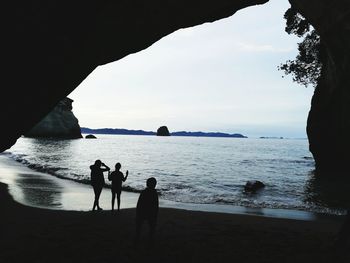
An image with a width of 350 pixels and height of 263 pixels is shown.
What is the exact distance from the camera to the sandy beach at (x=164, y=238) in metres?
7.81

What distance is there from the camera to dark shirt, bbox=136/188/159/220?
316 inches

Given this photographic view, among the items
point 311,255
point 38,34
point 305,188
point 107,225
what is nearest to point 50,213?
point 107,225

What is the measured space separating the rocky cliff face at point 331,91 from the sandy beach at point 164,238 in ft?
40.4

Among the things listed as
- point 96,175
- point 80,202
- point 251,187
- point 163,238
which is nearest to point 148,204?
point 163,238

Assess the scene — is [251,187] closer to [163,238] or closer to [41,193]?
[41,193]

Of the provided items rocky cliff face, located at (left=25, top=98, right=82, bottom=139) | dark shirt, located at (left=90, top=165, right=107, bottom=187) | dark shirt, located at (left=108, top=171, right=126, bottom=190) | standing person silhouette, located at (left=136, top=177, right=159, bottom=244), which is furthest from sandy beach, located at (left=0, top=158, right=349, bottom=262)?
rocky cliff face, located at (left=25, top=98, right=82, bottom=139)

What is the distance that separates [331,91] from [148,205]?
28.8 m

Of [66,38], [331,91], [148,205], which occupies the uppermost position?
[331,91]

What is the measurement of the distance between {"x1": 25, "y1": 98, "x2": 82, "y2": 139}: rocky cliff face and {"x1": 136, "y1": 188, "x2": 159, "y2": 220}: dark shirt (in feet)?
362

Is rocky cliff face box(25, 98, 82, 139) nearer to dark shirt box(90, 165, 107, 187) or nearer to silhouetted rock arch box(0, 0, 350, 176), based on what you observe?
dark shirt box(90, 165, 107, 187)

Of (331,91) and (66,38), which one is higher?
(331,91)

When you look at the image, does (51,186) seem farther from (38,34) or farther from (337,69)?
(337,69)

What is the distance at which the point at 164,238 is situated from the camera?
9633 mm

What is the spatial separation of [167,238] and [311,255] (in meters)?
3.97
